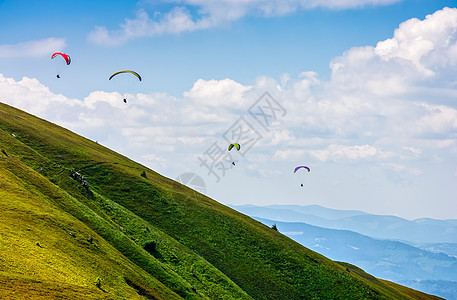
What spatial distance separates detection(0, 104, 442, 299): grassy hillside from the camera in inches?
1735

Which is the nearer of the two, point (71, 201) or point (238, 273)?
point (71, 201)

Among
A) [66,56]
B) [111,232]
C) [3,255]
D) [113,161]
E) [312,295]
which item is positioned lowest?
[3,255]

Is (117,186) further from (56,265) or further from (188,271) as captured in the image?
(56,265)

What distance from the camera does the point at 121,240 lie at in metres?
65.5

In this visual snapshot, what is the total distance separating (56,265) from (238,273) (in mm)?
46090

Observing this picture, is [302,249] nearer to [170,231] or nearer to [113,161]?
[170,231]

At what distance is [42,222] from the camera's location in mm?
52344

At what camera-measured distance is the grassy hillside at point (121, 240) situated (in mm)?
44062

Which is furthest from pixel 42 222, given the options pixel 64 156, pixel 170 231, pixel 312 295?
pixel 312 295

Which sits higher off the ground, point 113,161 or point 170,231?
point 113,161

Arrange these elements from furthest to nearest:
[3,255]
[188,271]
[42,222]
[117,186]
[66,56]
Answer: [117,186], [66,56], [188,271], [42,222], [3,255]

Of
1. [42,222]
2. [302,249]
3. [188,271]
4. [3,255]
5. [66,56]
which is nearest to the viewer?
[3,255]

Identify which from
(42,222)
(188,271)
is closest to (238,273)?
(188,271)

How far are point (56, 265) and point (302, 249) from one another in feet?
233
